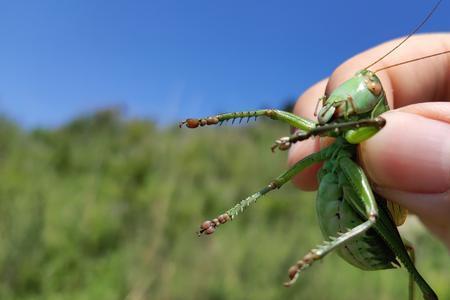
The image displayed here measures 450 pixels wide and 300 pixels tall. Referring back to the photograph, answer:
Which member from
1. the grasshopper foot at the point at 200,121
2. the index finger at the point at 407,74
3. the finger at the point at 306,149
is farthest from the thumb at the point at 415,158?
the index finger at the point at 407,74

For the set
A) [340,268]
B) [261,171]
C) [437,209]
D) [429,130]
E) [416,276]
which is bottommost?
[340,268]

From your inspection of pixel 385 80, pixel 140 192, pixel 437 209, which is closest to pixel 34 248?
pixel 140 192

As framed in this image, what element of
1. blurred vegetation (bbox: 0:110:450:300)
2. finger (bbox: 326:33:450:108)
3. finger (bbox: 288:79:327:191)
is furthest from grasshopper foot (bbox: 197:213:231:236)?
blurred vegetation (bbox: 0:110:450:300)

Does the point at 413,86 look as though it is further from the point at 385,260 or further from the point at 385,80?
the point at 385,260

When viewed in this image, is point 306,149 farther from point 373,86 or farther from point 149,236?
point 149,236

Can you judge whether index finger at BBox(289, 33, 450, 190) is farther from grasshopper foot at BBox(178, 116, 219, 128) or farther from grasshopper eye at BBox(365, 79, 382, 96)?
grasshopper foot at BBox(178, 116, 219, 128)

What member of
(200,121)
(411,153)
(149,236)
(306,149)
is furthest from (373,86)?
(149,236)
